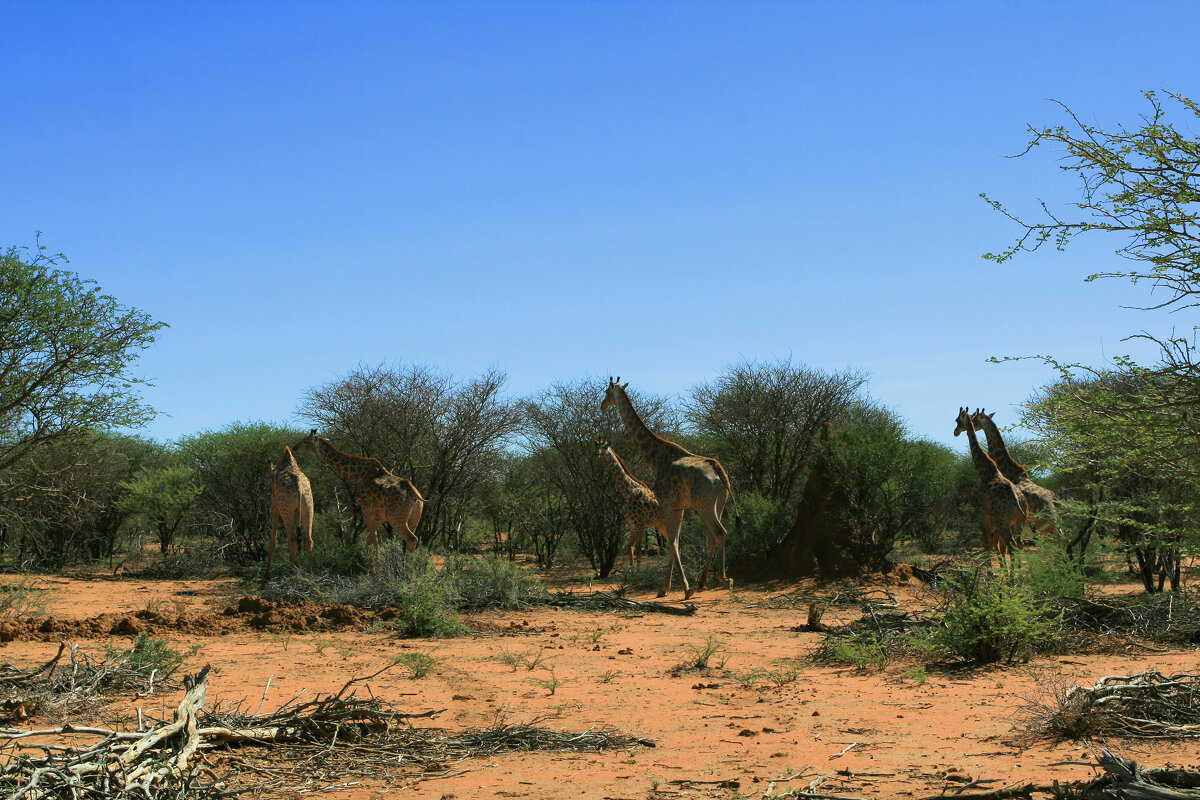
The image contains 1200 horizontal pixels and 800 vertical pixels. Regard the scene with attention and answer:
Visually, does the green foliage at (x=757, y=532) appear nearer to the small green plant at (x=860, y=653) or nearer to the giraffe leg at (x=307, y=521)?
the giraffe leg at (x=307, y=521)

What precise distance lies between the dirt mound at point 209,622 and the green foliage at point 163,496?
8.14 meters

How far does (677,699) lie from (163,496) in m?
16.2

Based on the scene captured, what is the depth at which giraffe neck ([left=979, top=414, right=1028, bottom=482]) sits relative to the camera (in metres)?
15.0

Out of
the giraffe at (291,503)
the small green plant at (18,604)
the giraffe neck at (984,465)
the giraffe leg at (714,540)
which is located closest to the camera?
the small green plant at (18,604)

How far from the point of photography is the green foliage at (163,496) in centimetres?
1992

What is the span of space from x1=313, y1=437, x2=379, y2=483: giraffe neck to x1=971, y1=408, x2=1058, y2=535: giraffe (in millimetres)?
10800

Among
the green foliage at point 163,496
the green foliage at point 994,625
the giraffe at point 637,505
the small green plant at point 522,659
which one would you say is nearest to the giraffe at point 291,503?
the green foliage at point 163,496

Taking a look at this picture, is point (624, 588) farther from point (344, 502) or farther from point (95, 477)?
point (95, 477)

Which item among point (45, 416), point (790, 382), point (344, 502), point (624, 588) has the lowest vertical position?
point (624, 588)

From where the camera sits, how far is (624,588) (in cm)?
1650

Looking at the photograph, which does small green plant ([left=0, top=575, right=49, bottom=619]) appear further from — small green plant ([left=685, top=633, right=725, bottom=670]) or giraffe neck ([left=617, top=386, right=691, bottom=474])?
giraffe neck ([left=617, top=386, right=691, bottom=474])

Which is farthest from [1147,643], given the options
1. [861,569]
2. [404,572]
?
[404,572]

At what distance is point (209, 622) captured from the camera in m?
11.2

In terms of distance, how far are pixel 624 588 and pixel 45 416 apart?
33.4 feet
